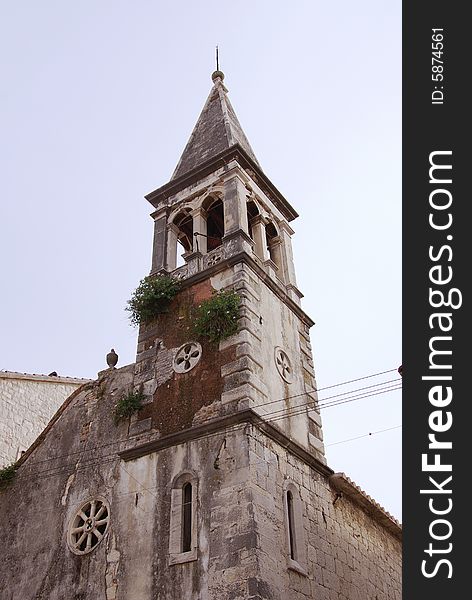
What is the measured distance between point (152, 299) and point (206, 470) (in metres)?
4.60

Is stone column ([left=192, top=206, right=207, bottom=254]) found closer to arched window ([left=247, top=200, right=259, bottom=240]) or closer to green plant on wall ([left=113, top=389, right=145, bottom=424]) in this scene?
arched window ([left=247, top=200, right=259, bottom=240])

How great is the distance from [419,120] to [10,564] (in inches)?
436

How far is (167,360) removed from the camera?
13.8 m

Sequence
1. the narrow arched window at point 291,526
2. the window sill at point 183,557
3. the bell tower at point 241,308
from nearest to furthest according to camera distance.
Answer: the window sill at point 183,557 → the narrow arched window at point 291,526 → the bell tower at point 241,308

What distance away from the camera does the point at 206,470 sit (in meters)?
11.5

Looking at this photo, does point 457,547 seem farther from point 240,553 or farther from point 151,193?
point 151,193

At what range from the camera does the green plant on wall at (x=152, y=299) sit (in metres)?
14.8

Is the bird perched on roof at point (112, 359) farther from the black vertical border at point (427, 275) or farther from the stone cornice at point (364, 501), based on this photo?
the black vertical border at point (427, 275)

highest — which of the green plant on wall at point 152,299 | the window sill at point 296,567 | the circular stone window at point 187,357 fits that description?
the green plant on wall at point 152,299

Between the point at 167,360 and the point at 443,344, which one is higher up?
the point at 167,360

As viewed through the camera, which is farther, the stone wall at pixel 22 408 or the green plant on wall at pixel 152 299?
the stone wall at pixel 22 408

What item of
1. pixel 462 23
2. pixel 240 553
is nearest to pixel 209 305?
pixel 240 553

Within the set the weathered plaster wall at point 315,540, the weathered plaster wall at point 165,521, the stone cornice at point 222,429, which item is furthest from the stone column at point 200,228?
the weathered plaster wall at point 315,540

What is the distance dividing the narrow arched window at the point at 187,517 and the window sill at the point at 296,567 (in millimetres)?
1642
